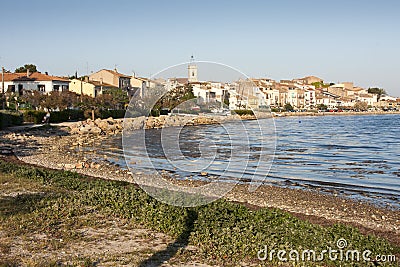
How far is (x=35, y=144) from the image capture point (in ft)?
102

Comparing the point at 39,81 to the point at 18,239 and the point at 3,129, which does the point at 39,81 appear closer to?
the point at 3,129

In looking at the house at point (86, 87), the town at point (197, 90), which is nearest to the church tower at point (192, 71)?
the town at point (197, 90)

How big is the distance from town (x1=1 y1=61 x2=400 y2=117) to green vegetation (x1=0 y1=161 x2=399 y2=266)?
2.72 metres

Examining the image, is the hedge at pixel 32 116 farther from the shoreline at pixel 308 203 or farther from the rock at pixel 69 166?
the rock at pixel 69 166

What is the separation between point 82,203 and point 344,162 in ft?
57.5

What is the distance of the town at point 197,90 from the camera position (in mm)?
11398

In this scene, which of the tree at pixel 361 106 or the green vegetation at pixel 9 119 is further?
the tree at pixel 361 106

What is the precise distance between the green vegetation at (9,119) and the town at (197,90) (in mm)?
9397

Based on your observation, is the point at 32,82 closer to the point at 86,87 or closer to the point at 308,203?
the point at 86,87

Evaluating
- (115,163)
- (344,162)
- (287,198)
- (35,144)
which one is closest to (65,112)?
(35,144)

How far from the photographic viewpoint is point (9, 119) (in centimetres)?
3959

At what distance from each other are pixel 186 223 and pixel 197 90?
534 cm

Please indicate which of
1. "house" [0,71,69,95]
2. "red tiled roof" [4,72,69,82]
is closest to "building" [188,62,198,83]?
"house" [0,71,69,95]

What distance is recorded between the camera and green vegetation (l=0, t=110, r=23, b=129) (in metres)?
37.4
